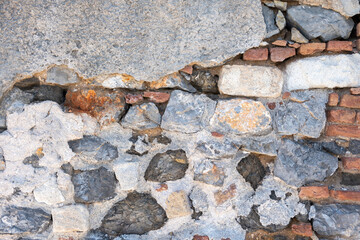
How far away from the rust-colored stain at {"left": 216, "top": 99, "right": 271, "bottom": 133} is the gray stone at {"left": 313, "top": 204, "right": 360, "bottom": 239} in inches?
20.4

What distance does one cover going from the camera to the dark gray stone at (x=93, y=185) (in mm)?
1656

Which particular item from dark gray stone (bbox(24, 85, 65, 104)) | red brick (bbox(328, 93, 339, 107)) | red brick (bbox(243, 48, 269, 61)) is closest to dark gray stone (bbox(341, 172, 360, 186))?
red brick (bbox(328, 93, 339, 107))

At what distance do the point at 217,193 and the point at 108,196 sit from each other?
1.79ft

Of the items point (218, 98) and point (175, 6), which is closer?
point (175, 6)

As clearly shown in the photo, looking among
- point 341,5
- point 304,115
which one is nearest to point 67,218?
point 304,115

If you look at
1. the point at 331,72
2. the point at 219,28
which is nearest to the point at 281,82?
the point at 331,72

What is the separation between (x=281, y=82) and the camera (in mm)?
1696

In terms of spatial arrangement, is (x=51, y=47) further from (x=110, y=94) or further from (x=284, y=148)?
(x=284, y=148)

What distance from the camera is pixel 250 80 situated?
1.68 meters

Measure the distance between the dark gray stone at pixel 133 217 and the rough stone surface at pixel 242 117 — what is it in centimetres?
52

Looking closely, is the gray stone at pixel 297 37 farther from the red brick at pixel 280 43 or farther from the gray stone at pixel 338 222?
the gray stone at pixel 338 222

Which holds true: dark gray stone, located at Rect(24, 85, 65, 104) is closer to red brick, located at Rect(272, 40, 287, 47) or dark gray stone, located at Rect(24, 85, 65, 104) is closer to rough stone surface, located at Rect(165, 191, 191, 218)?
rough stone surface, located at Rect(165, 191, 191, 218)

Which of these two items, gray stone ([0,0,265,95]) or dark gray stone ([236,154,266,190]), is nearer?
gray stone ([0,0,265,95])

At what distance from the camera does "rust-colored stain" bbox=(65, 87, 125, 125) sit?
167 centimetres
